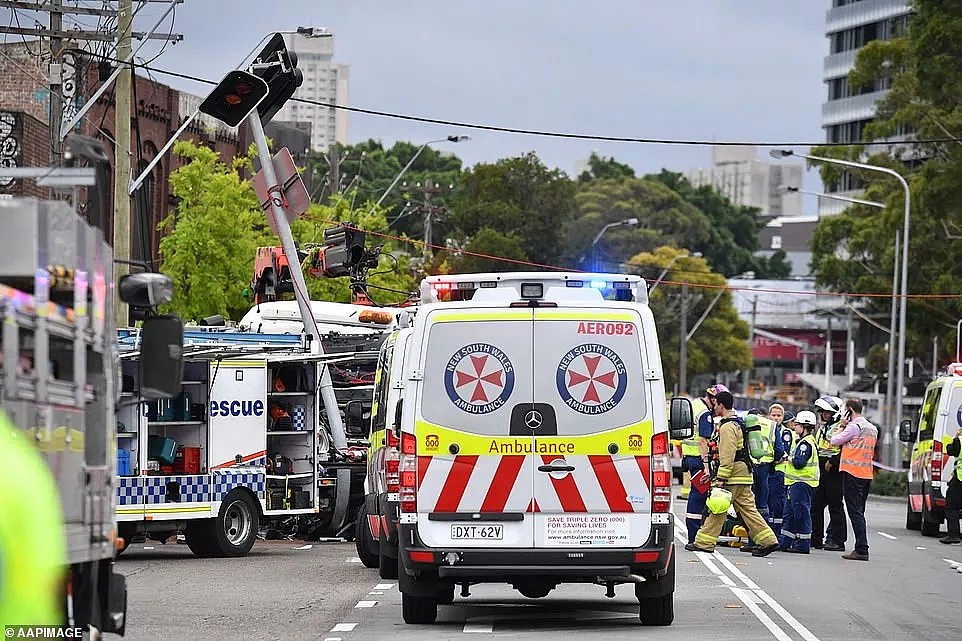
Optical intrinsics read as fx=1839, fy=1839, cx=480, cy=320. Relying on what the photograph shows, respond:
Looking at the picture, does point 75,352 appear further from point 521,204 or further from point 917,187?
point 521,204

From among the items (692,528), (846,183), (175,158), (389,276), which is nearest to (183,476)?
(692,528)

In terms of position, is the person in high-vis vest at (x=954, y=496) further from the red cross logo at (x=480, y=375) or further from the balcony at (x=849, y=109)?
the balcony at (x=849, y=109)

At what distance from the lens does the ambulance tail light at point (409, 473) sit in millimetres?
13125

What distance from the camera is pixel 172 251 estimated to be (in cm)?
3988

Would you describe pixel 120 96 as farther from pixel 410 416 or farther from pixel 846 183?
pixel 846 183

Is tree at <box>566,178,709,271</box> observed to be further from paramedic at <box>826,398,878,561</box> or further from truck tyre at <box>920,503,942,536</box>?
paramedic at <box>826,398,878,561</box>

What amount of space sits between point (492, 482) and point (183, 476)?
26.8 ft

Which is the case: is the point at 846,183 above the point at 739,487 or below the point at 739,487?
above

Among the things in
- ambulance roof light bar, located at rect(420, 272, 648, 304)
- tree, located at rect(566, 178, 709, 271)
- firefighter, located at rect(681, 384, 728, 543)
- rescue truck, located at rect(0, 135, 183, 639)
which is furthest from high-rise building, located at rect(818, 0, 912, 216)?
rescue truck, located at rect(0, 135, 183, 639)

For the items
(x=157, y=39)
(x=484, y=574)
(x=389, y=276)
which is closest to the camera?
(x=484, y=574)

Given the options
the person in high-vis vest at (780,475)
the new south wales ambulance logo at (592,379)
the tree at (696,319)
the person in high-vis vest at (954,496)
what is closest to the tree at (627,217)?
the tree at (696,319)

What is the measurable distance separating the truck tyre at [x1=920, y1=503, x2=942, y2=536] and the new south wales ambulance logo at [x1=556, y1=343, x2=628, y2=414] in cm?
1497

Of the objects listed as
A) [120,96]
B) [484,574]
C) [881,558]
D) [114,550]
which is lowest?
[881,558]

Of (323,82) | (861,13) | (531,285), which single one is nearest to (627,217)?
(861,13)
